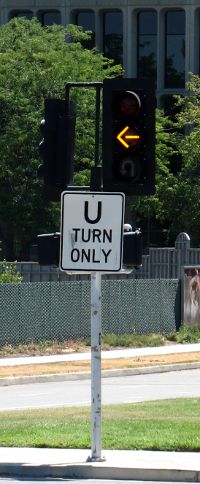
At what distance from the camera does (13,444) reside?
13164mm

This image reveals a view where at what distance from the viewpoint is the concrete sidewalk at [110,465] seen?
1127 cm

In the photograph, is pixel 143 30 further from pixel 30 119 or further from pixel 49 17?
pixel 30 119

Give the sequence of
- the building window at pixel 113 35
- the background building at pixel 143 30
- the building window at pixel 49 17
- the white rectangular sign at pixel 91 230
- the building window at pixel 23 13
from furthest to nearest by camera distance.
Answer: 1. the building window at pixel 23 13
2. the building window at pixel 49 17
3. the building window at pixel 113 35
4. the background building at pixel 143 30
5. the white rectangular sign at pixel 91 230

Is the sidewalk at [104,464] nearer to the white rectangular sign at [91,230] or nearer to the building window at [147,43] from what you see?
the white rectangular sign at [91,230]

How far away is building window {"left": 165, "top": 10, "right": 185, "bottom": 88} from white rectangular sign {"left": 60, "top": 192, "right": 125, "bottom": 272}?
49008mm

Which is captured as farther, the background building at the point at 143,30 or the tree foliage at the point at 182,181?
the background building at the point at 143,30

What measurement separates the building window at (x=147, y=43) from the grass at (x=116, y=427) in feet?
147

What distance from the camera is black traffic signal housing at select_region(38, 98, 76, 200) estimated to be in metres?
12.1

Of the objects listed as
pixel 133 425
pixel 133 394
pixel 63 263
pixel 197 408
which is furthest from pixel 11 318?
pixel 63 263

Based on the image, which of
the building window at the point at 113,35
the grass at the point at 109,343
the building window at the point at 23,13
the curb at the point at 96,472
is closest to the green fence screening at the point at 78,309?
the grass at the point at 109,343

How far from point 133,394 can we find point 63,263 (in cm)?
990

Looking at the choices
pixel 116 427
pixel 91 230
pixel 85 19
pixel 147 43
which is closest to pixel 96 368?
pixel 91 230

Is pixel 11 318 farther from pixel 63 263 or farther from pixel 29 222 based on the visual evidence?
pixel 63 263

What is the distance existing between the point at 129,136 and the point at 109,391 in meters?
11.5
